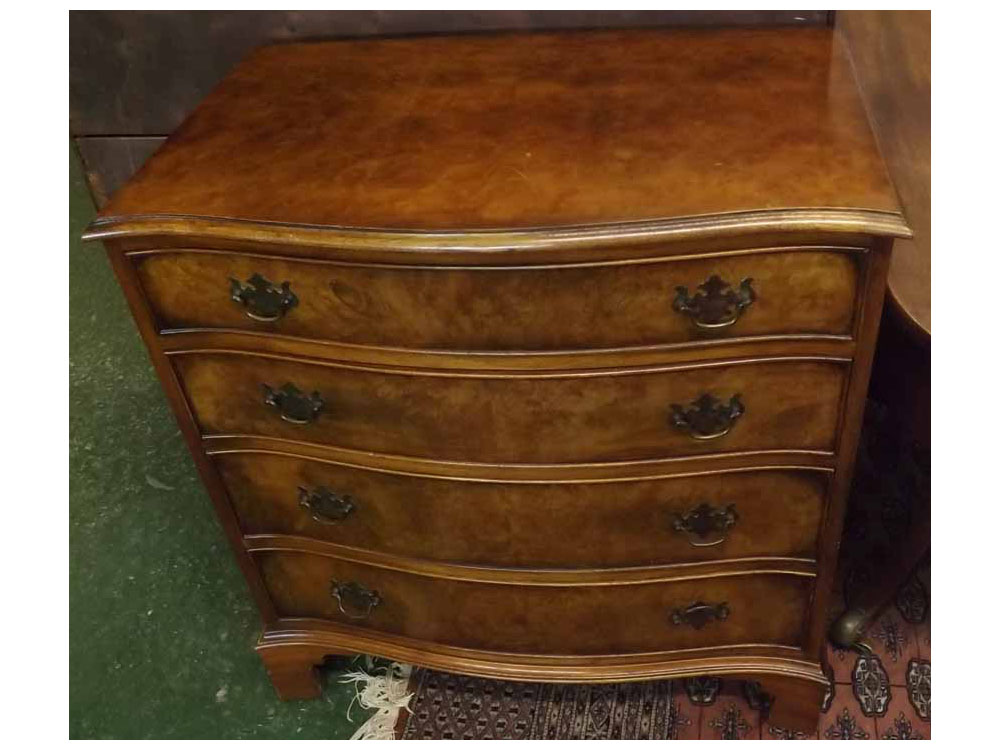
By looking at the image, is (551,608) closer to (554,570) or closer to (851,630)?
(554,570)

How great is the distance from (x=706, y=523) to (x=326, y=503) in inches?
19.9

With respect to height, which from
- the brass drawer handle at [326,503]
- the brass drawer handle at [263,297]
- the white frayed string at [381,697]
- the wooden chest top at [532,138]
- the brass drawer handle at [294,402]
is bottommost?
the white frayed string at [381,697]

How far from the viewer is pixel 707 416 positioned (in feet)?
3.54

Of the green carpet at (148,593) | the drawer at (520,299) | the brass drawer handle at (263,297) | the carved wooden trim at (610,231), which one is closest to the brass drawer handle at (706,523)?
the drawer at (520,299)

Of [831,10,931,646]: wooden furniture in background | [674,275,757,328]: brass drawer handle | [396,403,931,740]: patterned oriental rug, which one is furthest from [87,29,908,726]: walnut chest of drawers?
[831,10,931,646]: wooden furniture in background

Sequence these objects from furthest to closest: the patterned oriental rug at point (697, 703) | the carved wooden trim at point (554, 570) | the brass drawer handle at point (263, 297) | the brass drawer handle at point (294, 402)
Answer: the patterned oriental rug at point (697, 703)
the carved wooden trim at point (554, 570)
the brass drawer handle at point (294, 402)
the brass drawer handle at point (263, 297)

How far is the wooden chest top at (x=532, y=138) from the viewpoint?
0.96 meters

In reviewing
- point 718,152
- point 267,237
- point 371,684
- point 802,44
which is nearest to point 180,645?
point 371,684

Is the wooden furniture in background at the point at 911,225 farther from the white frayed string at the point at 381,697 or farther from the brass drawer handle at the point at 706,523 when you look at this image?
the white frayed string at the point at 381,697

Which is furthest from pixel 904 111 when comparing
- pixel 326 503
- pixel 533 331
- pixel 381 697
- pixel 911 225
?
pixel 381 697

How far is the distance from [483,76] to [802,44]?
434mm

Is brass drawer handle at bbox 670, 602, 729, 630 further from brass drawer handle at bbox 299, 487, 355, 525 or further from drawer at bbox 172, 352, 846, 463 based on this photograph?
brass drawer handle at bbox 299, 487, 355, 525

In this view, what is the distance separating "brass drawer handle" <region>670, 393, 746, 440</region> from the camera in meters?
1.07

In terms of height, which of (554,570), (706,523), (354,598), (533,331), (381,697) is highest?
(533,331)
